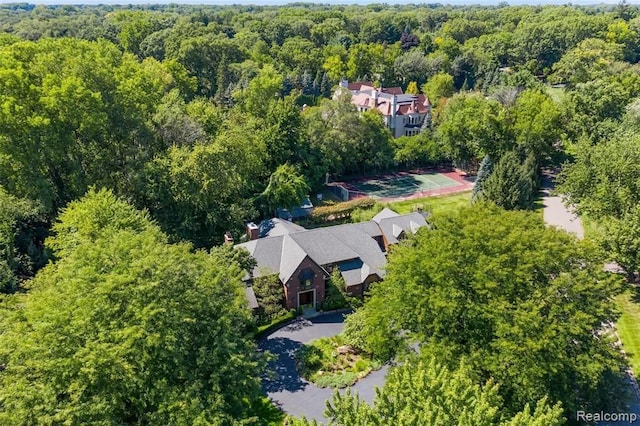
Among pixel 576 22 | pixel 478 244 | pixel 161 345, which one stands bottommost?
pixel 161 345

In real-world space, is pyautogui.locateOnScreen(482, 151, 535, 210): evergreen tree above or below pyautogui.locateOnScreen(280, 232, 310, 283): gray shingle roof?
above

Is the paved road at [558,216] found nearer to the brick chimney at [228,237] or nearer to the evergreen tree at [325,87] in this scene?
the brick chimney at [228,237]

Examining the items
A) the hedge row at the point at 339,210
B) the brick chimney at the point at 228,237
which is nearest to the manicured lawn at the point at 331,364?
the brick chimney at the point at 228,237

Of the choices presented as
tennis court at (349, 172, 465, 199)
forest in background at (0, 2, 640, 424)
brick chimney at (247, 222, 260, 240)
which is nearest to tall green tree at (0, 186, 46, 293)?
forest in background at (0, 2, 640, 424)

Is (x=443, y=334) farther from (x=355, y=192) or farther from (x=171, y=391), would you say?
(x=355, y=192)

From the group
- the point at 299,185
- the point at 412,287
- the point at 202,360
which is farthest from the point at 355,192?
the point at 202,360

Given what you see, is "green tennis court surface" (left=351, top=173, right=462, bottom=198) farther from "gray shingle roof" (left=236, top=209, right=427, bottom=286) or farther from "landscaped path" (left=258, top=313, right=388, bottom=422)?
"landscaped path" (left=258, top=313, right=388, bottom=422)
